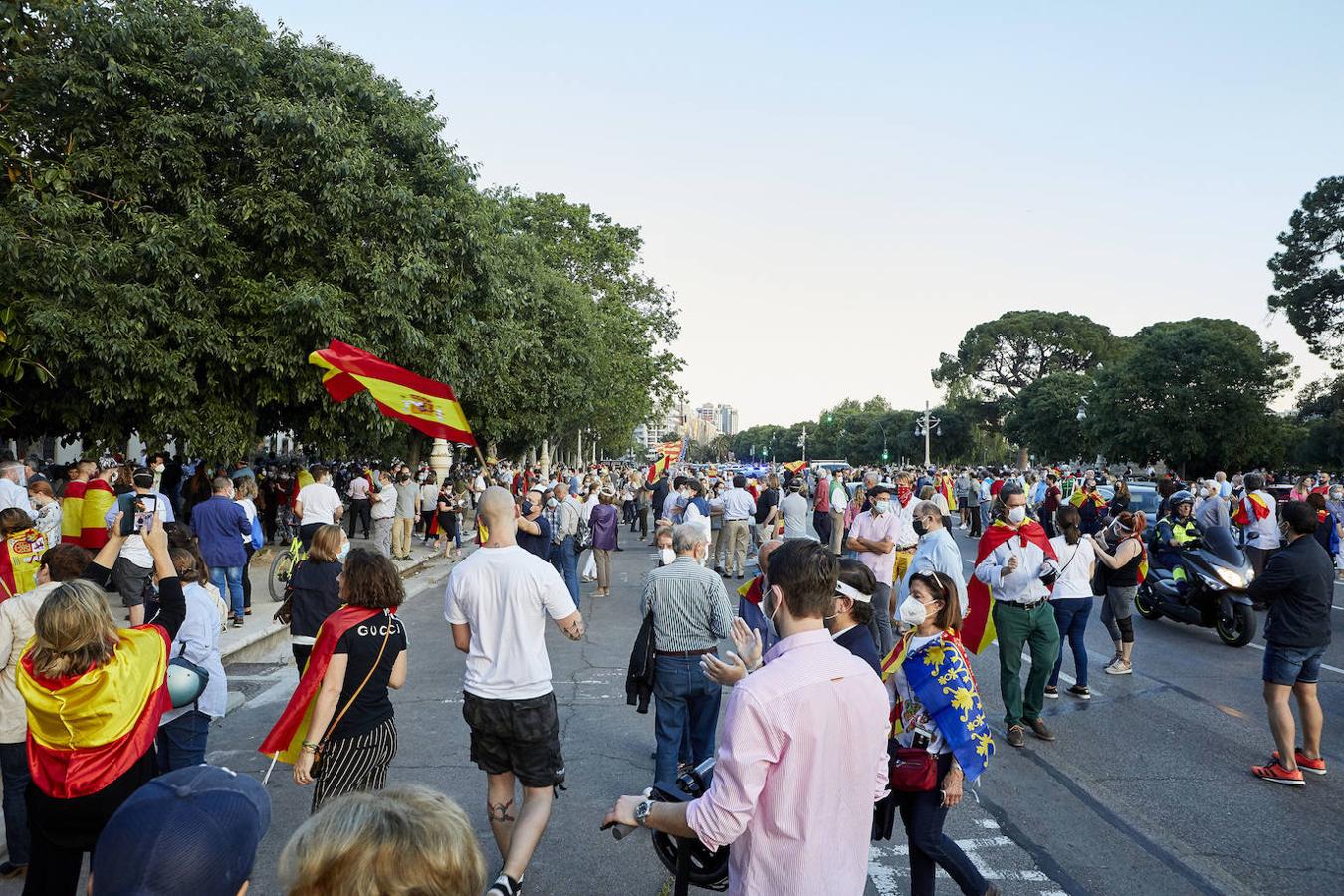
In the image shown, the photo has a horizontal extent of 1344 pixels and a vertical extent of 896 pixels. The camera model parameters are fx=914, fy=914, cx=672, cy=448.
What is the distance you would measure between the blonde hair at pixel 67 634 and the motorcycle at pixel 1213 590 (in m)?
10.3

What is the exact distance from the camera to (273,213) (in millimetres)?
14398

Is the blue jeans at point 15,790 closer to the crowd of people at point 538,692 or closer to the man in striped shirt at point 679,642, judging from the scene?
the crowd of people at point 538,692

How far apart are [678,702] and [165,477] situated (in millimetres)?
16595

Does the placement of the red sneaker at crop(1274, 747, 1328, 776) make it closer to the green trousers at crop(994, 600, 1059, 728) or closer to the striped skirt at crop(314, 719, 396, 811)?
the green trousers at crop(994, 600, 1059, 728)

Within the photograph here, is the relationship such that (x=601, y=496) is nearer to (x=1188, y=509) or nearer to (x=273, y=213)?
(x=273, y=213)

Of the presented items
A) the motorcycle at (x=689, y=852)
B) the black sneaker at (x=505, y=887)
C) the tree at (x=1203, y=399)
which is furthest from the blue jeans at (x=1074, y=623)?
the tree at (x=1203, y=399)

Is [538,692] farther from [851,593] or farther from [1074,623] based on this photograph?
[1074,623]

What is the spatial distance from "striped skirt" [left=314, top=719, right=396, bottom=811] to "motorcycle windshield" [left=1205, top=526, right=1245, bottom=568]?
1011 centimetres

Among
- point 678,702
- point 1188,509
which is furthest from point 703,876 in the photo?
point 1188,509

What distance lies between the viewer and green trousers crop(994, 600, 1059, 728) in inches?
256

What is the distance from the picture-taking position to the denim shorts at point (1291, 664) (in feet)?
19.0

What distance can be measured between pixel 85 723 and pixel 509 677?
1686 mm

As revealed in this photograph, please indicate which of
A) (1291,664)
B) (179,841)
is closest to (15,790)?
(179,841)

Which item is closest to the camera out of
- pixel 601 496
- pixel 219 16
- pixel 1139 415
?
pixel 601 496
